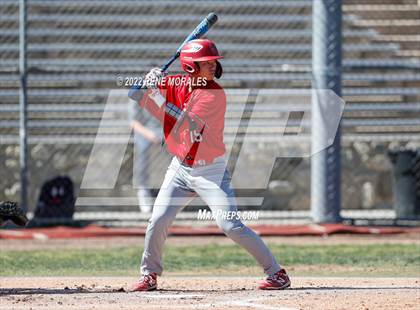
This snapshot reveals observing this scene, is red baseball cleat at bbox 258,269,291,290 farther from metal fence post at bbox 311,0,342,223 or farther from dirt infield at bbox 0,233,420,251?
metal fence post at bbox 311,0,342,223

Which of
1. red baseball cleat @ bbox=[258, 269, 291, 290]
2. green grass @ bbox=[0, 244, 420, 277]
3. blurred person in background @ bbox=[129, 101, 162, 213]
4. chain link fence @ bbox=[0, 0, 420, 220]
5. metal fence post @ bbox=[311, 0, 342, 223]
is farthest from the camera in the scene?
chain link fence @ bbox=[0, 0, 420, 220]

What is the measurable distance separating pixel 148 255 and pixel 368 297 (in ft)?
5.35

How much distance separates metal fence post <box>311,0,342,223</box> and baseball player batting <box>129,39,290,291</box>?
5.59 metres

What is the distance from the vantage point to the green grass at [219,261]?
1024cm

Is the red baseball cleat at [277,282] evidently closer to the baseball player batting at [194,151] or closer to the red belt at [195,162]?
the baseball player batting at [194,151]

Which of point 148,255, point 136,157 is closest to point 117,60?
point 136,157

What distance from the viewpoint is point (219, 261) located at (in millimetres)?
11164

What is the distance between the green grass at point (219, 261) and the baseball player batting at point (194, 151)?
1.95 metres

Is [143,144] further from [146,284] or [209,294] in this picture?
[209,294]

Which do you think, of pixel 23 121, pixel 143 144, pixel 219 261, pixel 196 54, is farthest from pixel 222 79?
pixel 196 54

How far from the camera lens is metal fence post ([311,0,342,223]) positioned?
1355 cm

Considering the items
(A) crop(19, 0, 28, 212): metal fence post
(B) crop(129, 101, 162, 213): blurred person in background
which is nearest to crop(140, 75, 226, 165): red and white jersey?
(A) crop(19, 0, 28, 212): metal fence post

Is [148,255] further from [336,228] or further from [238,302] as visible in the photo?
[336,228]

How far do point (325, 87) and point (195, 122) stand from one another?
592cm
